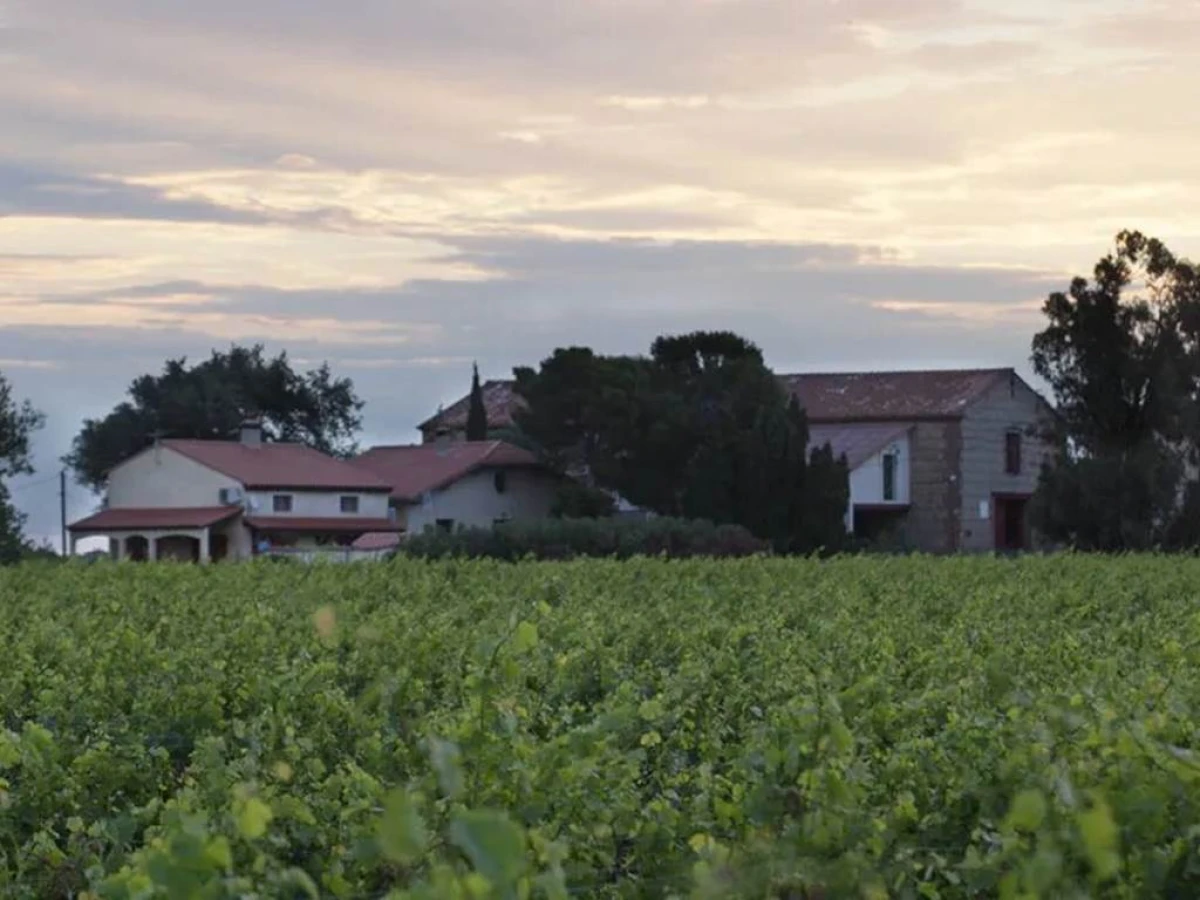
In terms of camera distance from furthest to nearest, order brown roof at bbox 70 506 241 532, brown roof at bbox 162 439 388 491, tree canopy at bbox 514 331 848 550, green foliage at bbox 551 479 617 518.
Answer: brown roof at bbox 162 439 388 491 < brown roof at bbox 70 506 241 532 < green foliage at bbox 551 479 617 518 < tree canopy at bbox 514 331 848 550

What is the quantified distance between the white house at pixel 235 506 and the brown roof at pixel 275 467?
0.09ft

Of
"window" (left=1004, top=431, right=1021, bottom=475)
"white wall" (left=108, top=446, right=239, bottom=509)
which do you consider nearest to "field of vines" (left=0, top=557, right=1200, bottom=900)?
"white wall" (left=108, top=446, right=239, bottom=509)

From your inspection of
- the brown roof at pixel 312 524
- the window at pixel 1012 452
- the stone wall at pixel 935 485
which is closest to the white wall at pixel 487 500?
the brown roof at pixel 312 524

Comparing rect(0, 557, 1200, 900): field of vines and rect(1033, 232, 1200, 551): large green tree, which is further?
rect(1033, 232, 1200, 551): large green tree

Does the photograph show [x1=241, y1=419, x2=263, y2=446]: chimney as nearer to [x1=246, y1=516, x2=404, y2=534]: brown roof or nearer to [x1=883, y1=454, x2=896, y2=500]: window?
[x1=246, y1=516, x2=404, y2=534]: brown roof

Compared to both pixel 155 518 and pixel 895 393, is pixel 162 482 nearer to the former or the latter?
pixel 155 518

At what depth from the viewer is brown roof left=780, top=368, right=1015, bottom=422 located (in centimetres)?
6481

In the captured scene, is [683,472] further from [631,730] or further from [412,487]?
[631,730]

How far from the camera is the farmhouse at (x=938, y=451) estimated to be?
63844mm

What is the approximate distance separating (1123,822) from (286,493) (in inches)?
2291

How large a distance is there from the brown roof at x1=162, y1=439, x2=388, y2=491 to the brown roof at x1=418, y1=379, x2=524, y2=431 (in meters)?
13.2

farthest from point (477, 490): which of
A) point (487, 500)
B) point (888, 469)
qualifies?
point (888, 469)

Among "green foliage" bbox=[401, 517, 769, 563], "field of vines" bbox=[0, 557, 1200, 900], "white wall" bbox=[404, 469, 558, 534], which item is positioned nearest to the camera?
"field of vines" bbox=[0, 557, 1200, 900]

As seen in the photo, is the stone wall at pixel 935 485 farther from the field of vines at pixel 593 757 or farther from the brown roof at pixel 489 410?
the field of vines at pixel 593 757
